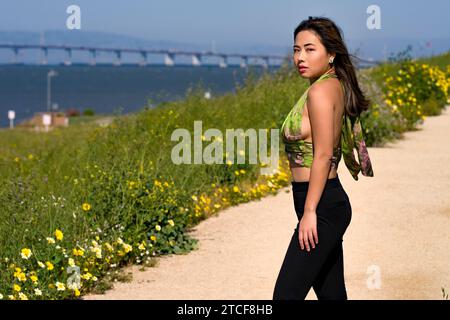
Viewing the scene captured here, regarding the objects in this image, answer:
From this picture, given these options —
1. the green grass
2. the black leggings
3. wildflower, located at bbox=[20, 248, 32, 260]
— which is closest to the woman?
the black leggings

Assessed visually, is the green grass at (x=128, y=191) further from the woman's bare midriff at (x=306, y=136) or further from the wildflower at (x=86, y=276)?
the woman's bare midriff at (x=306, y=136)

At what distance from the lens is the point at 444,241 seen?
26.0 ft

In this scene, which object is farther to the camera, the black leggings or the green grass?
the green grass

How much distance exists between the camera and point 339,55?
4.21m

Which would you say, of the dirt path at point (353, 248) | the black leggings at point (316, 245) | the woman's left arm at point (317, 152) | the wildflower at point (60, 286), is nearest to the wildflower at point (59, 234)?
the wildflower at point (60, 286)

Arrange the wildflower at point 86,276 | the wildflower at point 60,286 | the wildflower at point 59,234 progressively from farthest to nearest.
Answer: the wildflower at point 86,276
the wildflower at point 59,234
the wildflower at point 60,286

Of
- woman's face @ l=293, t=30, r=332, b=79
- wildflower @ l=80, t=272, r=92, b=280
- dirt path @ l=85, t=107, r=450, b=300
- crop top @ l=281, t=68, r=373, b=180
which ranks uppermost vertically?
woman's face @ l=293, t=30, r=332, b=79

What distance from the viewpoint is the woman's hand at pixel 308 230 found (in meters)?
4.01

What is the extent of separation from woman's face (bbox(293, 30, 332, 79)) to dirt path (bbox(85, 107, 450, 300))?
254 cm

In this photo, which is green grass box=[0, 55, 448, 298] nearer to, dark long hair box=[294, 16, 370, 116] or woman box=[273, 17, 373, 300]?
woman box=[273, 17, 373, 300]

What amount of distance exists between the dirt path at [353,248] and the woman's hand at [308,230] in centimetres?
235

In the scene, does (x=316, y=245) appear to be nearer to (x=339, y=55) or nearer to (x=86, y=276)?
(x=339, y=55)

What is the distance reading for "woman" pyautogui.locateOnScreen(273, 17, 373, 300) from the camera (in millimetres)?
3986

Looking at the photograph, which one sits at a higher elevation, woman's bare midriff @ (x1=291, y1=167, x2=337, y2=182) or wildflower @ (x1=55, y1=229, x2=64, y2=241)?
woman's bare midriff @ (x1=291, y1=167, x2=337, y2=182)
